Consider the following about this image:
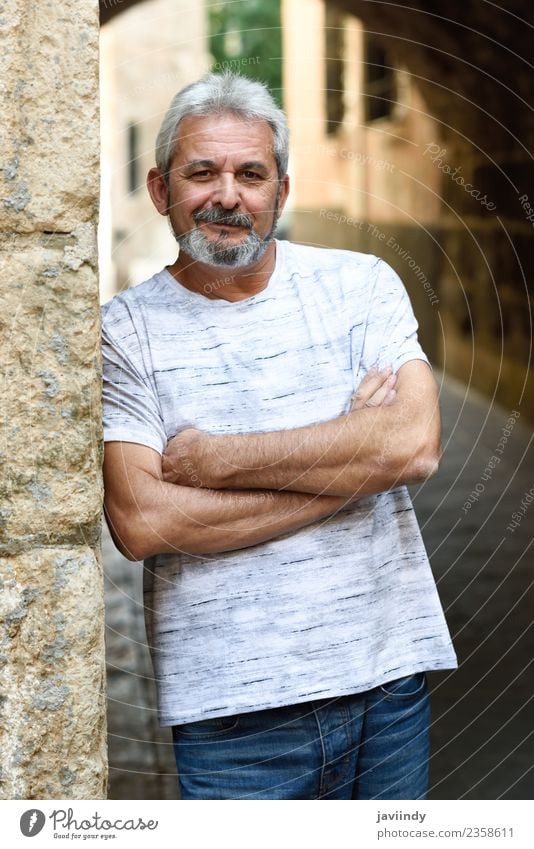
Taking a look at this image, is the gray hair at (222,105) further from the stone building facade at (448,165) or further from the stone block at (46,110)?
the stone building facade at (448,165)

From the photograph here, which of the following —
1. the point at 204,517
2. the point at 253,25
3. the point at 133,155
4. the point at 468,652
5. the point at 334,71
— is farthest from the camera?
the point at 253,25

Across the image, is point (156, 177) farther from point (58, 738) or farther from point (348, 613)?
point (58, 738)

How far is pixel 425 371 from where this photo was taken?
1.61 m

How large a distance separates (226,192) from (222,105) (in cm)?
13

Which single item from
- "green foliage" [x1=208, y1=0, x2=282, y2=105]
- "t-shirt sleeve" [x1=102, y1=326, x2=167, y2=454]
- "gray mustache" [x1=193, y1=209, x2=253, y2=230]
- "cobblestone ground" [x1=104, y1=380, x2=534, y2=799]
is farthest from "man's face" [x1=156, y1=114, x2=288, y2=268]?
"green foliage" [x1=208, y1=0, x2=282, y2=105]

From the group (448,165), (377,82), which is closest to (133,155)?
(377,82)

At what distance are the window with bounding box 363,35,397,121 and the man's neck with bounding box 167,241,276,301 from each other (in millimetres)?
7347

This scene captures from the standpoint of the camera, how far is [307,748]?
1578 millimetres

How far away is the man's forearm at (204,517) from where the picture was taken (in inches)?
58.4

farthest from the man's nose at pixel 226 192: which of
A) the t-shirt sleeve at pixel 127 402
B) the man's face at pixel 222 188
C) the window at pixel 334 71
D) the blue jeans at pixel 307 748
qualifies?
the window at pixel 334 71

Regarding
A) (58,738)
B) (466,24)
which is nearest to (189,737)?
(58,738)

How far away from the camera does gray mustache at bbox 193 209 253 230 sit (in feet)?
5.02

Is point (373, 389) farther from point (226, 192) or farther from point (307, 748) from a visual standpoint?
point (307, 748)

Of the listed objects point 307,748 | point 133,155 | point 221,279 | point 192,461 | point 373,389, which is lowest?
point 307,748
